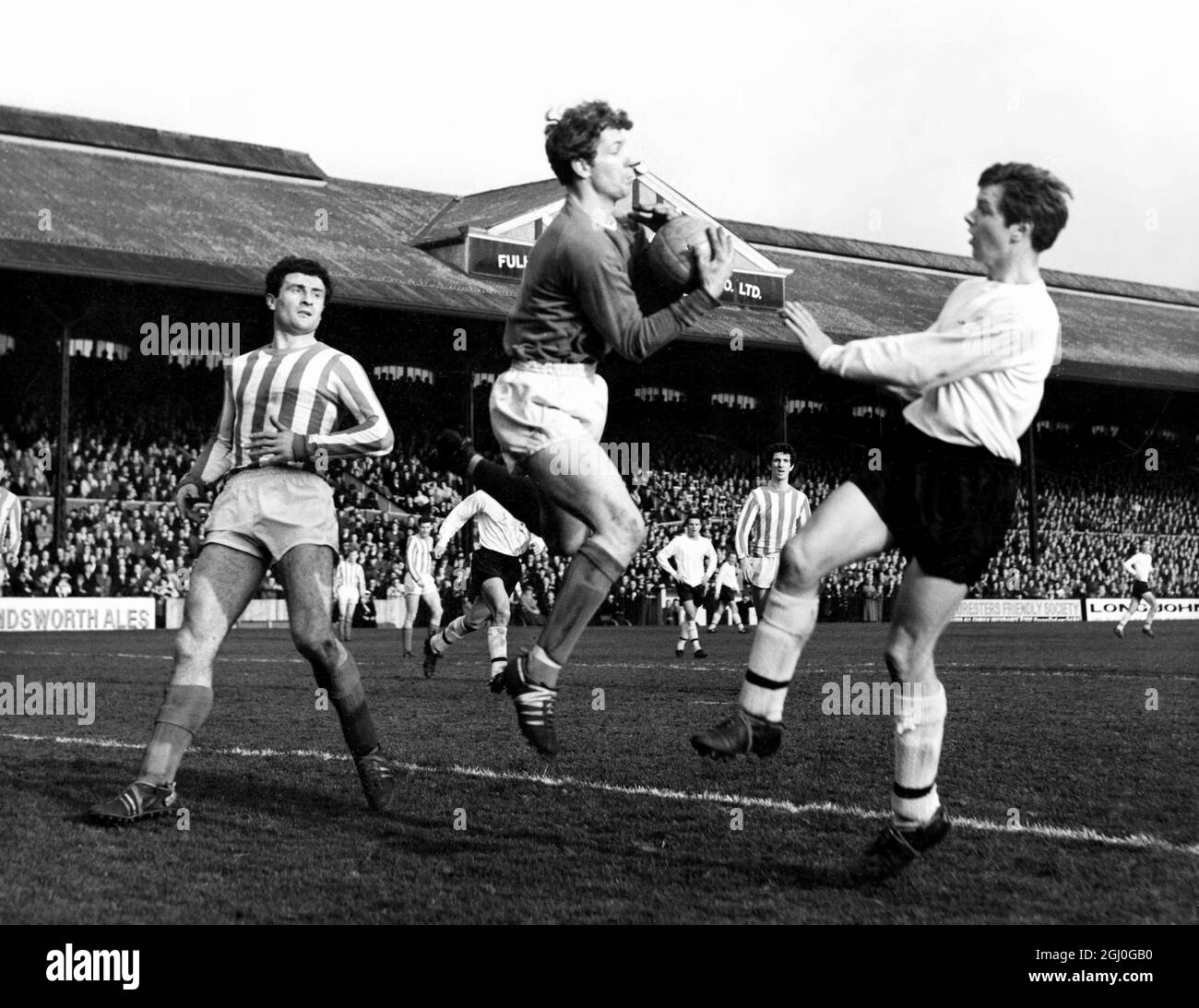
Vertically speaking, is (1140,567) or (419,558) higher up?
(419,558)

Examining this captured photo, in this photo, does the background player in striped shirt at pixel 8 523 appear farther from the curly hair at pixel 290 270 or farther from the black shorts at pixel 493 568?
the curly hair at pixel 290 270

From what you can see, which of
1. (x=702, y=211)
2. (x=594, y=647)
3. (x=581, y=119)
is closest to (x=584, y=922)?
(x=581, y=119)

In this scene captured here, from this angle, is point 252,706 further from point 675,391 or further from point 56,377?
point 675,391

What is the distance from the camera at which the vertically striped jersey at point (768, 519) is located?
15594 mm

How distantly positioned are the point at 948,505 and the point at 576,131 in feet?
6.17

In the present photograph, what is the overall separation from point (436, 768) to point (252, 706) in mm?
3878

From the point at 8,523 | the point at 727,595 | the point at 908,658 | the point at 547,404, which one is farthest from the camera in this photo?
the point at 727,595

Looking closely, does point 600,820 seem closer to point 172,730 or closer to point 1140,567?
point 172,730

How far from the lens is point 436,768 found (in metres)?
7.55

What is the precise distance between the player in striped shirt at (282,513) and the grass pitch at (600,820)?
322 mm

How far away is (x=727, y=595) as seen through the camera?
3077cm

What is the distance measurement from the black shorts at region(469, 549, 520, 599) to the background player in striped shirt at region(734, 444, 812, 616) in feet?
8.69

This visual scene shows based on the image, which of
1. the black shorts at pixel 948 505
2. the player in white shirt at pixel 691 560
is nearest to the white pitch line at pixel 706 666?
the player in white shirt at pixel 691 560

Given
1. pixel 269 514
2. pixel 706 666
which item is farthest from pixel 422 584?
pixel 269 514
